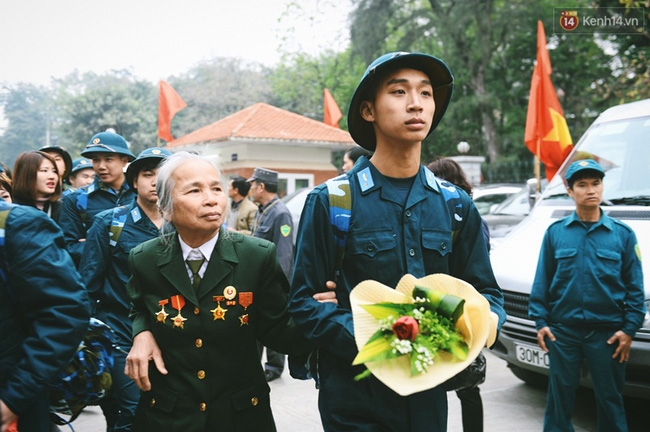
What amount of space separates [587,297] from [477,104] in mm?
21129

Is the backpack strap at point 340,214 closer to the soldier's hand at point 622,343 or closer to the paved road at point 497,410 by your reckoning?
the soldier's hand at point 622,343

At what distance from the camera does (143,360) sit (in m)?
2.33

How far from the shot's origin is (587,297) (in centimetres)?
398

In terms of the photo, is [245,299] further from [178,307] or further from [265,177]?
[265,177]

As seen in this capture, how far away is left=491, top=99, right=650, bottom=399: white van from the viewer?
13.7 feet

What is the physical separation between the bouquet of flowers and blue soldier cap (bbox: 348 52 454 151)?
0.84m

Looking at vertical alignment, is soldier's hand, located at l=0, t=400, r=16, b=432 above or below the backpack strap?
below

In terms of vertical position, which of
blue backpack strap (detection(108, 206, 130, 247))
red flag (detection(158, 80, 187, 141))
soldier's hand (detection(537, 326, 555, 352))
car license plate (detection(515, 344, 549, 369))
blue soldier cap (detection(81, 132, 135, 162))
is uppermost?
red flag (detection(158, 80, 187, 141))

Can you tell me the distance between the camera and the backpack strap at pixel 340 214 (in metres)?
2.24

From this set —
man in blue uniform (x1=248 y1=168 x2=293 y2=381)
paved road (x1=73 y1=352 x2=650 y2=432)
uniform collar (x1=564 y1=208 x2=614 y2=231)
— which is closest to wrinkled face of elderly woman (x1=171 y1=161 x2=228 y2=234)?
uniform collar (x1=564 y1=208 x2=614 y2=231)

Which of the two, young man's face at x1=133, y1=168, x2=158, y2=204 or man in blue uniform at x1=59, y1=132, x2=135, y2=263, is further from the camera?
man in blue uniform at x1=59, y1=132, x2=135, y2=263

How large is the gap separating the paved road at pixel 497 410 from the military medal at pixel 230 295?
8.91 ft

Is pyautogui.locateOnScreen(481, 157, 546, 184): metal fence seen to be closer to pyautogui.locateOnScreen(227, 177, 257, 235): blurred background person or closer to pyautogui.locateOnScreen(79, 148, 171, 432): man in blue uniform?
pyautogui.locateOnScreen(227, 177, 257, 235): blurred background person

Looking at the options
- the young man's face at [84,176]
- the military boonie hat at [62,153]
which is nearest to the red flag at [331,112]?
the young man's face at [84,176]
